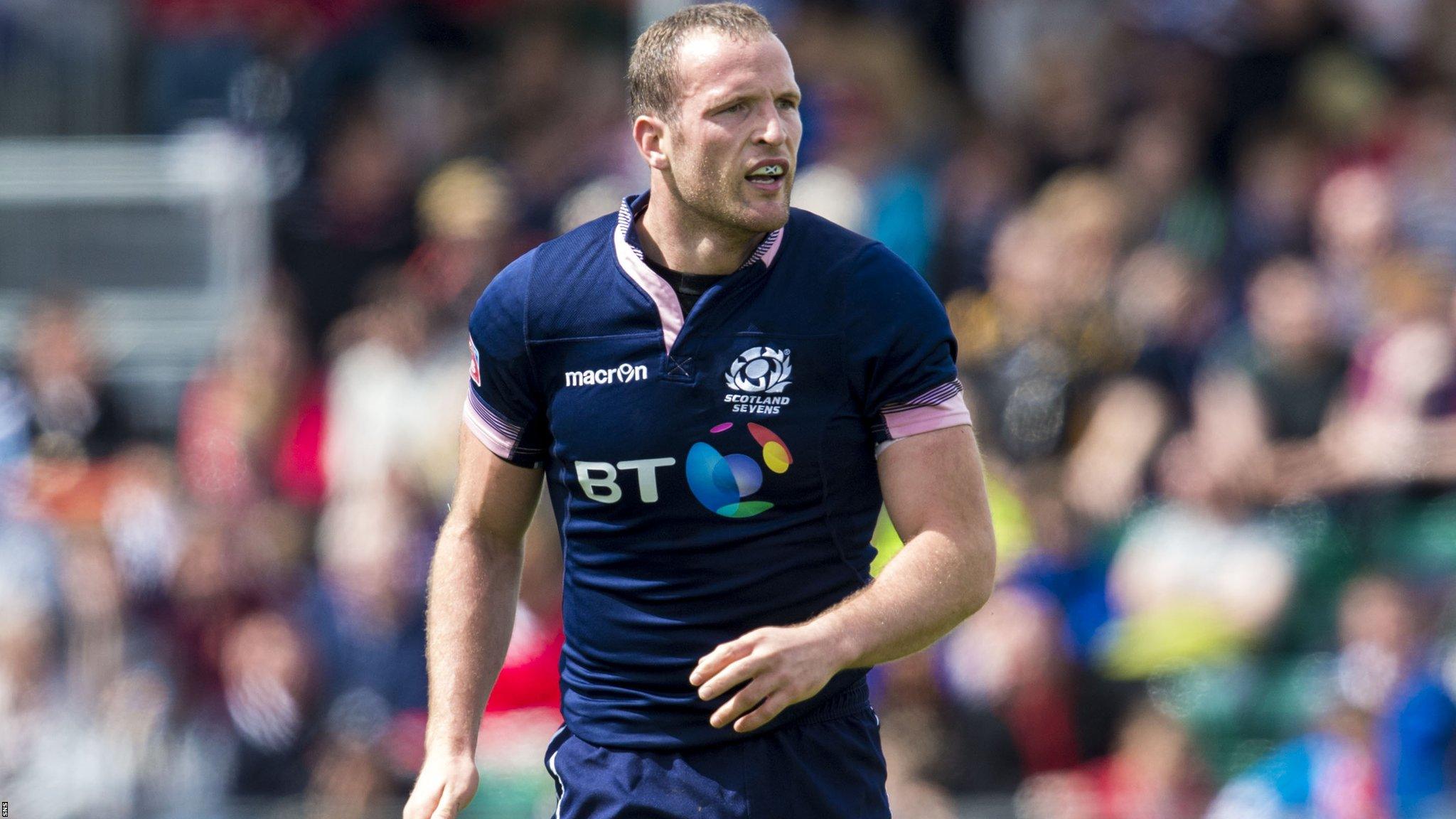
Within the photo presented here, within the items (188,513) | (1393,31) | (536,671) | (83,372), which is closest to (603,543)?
(536,671)

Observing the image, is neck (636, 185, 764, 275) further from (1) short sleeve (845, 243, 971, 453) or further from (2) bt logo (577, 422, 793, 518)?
(2) bt logo (577, 422, 793, 518)

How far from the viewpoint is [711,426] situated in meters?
3.89

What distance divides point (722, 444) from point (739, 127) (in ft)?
2.12

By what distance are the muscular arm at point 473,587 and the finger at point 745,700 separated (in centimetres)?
79

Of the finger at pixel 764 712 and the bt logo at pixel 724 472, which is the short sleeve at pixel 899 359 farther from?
the finger at pixel 764 712

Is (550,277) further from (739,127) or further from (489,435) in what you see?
(739,127)

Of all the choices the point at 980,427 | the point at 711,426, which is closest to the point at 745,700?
the point at 711,426

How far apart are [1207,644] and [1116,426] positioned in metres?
1.10

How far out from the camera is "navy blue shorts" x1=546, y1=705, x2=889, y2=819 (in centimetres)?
390

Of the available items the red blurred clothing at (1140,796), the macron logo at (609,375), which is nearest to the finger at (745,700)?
the macron logo at (609,375)

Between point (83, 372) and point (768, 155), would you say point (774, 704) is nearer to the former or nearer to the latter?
point (768, 155)

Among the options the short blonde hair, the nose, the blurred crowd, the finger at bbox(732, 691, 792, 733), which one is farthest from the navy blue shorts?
the blurred crowd

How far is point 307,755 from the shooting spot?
8750mm

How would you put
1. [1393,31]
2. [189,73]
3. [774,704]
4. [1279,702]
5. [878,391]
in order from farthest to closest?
[189,73] → [1393,31] → [1279,702] → [878,391] → [774,704]
